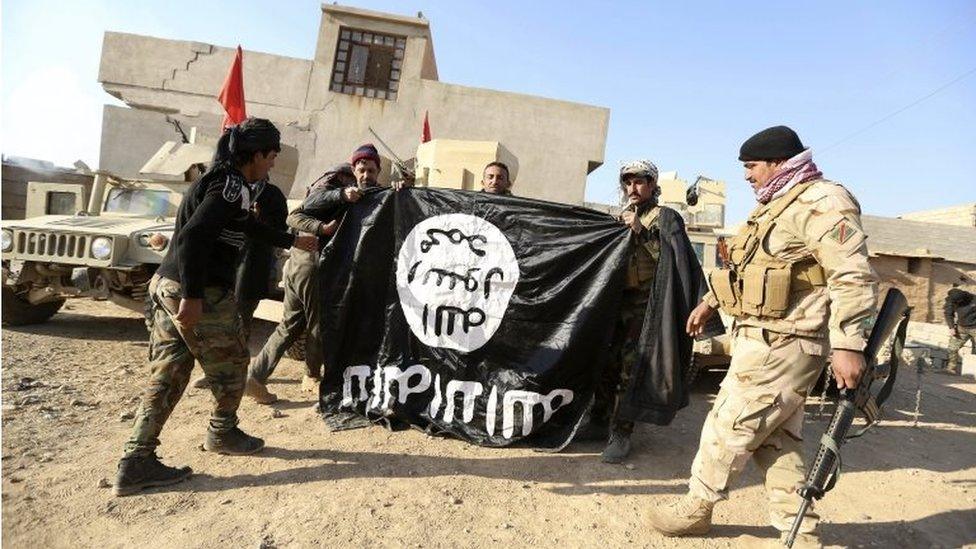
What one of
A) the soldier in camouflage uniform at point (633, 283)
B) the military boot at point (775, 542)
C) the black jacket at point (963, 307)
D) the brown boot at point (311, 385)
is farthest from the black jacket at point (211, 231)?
the black jacket at point (963, 307)

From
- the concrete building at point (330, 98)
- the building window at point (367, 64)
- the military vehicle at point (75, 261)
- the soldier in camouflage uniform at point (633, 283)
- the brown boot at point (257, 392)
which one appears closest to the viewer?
the soldier in camouflage uniform at point (633, 283)

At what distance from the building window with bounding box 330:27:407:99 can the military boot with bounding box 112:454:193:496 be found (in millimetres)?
12574

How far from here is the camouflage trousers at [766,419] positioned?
7.16 feet

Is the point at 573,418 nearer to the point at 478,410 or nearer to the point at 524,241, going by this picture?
the point at 478,410

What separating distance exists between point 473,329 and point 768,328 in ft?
5.67

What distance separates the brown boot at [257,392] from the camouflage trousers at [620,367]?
2226 mm

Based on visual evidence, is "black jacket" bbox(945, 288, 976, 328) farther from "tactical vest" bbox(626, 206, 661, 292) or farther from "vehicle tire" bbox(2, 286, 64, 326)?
"vehicle tire" bbox(2, 286, 64, 326)

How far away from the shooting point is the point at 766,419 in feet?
7.19

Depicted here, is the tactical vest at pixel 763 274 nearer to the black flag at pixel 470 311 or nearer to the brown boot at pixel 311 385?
the black flag at pixel 470 311

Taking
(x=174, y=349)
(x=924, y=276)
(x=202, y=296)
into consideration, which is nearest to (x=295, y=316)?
(x=174, y=349)

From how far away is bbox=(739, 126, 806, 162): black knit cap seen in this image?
2.28 meters

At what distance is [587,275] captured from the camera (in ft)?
A: 11.1

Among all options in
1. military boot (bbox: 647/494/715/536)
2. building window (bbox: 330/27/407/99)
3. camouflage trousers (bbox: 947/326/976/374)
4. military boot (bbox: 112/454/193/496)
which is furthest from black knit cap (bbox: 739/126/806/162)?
building window (bbox: 330/27/407/99)

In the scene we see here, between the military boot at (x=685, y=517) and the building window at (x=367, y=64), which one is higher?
the building window at (x=367, y=64)
